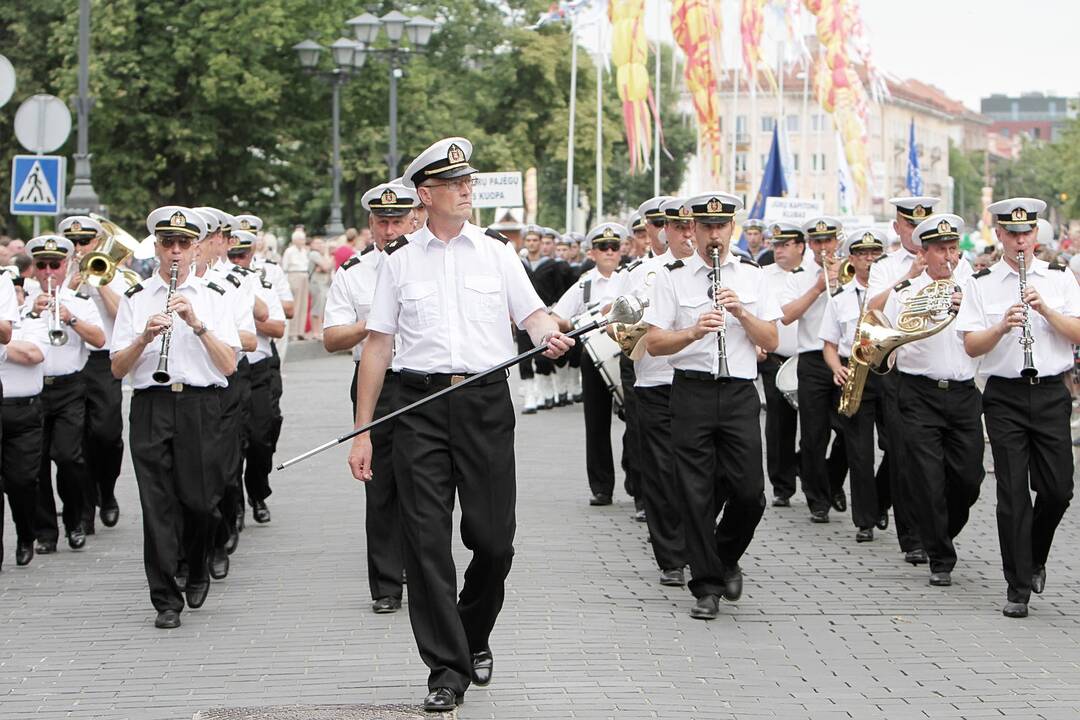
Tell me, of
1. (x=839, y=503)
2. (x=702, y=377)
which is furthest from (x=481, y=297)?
(x=839, y=503)

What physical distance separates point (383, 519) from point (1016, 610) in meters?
3.13

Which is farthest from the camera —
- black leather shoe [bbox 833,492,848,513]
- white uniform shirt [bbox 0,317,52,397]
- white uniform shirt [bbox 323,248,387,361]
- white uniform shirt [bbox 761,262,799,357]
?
white uniform shirt [bbox 761,262,799,357]

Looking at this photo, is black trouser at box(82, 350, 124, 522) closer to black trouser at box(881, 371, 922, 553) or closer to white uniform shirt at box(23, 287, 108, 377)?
white uniform shirt at box(23, 287, 108, 377)

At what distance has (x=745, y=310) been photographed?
8898mm

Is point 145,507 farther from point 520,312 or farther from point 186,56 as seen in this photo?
point 186,56

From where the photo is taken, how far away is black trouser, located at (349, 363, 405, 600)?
895 centimetres

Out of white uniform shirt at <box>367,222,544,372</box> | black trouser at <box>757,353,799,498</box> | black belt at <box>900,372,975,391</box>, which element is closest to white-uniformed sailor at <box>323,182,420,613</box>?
white uniform shirt at <box>367,222,544,372</box>

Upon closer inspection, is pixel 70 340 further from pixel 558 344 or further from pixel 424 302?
pixel 558 344

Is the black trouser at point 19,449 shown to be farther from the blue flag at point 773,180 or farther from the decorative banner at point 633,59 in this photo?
the decorative banner at point 633,59

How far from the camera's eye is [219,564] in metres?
10.1

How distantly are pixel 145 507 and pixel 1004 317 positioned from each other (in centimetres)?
425

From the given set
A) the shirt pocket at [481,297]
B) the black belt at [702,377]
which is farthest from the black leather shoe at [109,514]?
the shirt pocket at [481,297]

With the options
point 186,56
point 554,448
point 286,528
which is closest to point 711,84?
point 186,56

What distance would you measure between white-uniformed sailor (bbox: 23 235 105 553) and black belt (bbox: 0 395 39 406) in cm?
36
